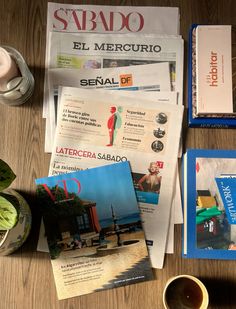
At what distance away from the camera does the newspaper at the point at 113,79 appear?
2.37 feet

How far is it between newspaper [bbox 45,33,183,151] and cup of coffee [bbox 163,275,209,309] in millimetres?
385

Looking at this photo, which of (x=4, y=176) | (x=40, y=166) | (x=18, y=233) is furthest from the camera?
(x=40, y=166)

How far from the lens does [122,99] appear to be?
717mm

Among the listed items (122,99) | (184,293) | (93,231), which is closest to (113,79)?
(122,99)

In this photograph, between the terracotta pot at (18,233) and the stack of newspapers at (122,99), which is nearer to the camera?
the terracotta pot at (18,233)

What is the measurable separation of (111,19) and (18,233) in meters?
0.47

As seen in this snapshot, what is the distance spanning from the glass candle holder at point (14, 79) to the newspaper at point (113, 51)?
0.22ft

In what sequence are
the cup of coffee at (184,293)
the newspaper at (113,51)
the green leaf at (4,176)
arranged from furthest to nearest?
the newspaper at (113,51)
the cup of coffee at (184,293)
the green leaf at (4,176)

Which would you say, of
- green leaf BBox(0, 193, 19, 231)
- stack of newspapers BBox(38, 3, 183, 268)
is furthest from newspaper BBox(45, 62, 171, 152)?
green leaf BBox(0, 193, 19, 231)

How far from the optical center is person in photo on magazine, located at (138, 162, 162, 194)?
0.70 metres

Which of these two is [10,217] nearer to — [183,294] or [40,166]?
[40,166]

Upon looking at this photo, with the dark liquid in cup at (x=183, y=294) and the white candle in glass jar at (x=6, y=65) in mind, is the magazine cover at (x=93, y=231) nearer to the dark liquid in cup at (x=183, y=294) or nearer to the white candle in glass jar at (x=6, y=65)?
the dark liquid in cup at (x=183, y=294)

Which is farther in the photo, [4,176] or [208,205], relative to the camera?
[208,205]

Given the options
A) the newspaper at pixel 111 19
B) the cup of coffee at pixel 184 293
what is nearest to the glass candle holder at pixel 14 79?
the newspaper at pixel 111 19
